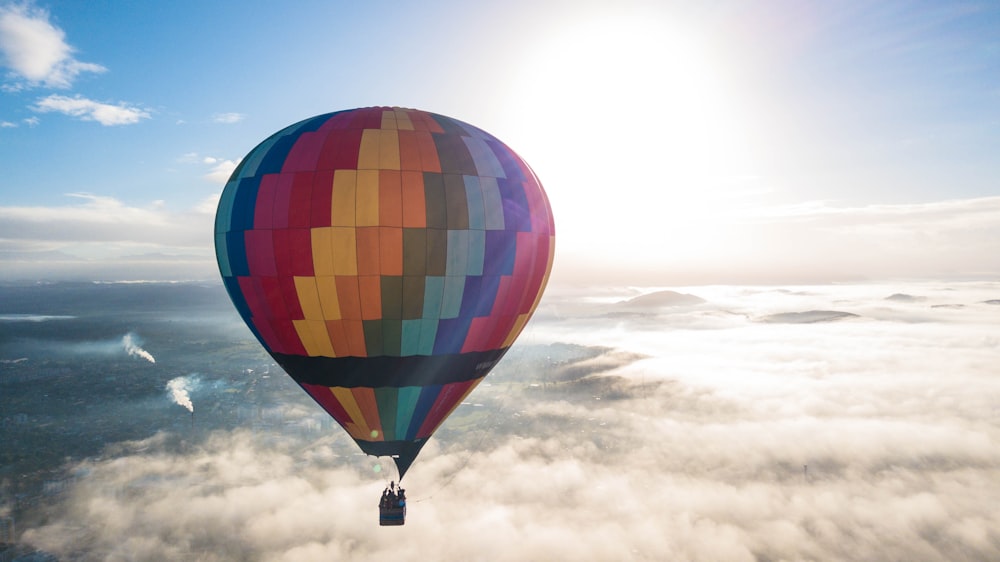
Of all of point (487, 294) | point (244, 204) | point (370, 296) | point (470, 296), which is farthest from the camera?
point (487, 294)

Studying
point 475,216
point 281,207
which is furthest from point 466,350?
point 281,207

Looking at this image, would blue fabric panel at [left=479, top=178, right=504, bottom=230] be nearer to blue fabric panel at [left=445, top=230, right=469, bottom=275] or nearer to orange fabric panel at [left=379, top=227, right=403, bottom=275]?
blue fabric panel at [left=445, top=230, right=469, bottom=275]

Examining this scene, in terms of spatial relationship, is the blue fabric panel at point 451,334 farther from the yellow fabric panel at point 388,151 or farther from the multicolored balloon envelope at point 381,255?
the yellow fabric panel at point 388,151

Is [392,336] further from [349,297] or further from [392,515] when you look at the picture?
[392,515]

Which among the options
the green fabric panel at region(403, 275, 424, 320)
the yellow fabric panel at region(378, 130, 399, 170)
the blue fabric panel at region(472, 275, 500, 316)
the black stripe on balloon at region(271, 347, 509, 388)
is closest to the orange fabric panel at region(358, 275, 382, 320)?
the green fabric panel at region(403, 275, 424, 320)

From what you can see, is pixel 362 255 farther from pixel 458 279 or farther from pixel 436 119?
pixel 436 119

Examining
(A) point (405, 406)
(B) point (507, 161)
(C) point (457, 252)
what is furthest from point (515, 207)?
(A) point (405, 406)

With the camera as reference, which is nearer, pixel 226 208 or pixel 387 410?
pixel 226 208
